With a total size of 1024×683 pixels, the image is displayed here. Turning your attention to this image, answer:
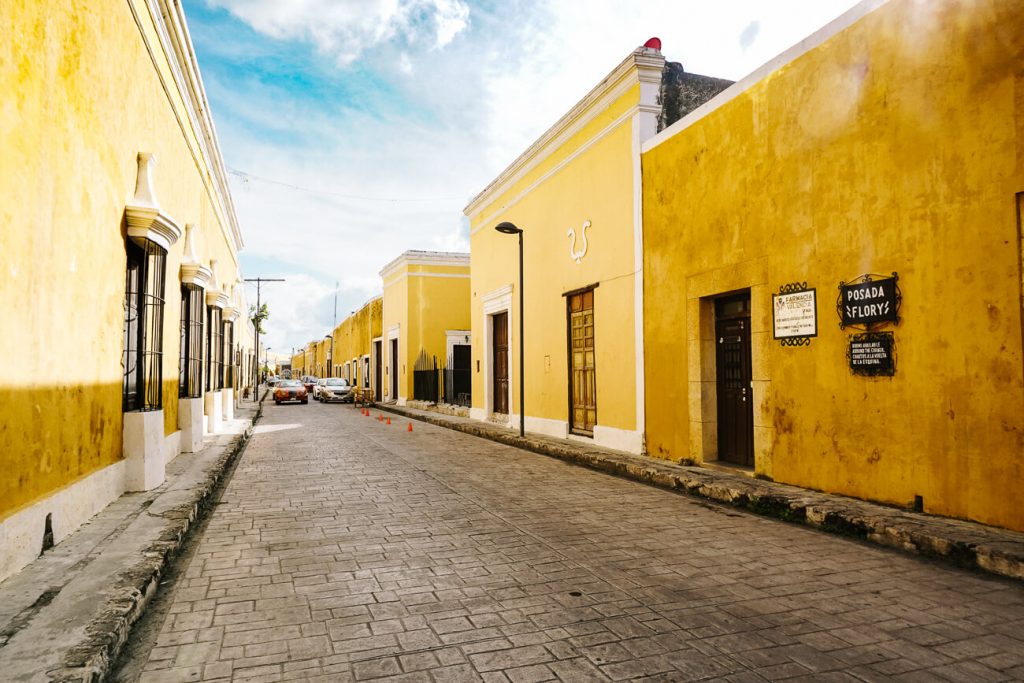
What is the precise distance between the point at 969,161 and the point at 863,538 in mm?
3263

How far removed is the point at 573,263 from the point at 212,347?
8.21 m

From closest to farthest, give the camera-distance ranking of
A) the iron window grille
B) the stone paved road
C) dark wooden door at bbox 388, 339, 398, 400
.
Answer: the stone paved road → the iron window grille → dark wooden door at bbox 388, 339, 398, 400

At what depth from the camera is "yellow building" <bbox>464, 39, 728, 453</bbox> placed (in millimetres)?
10836

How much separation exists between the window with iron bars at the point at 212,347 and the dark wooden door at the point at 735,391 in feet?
34.4

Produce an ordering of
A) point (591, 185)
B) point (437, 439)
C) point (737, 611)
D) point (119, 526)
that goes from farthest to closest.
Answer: point (437, 439), point (591, 185), point (119, 526), point (737, 611)

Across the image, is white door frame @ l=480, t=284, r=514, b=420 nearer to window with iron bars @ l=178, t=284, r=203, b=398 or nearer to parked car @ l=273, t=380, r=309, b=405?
window with iron bars @ l=178, t=284, r=203, b=398

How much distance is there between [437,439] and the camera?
1474 cm

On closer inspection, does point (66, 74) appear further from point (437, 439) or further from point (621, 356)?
point (437, 439)

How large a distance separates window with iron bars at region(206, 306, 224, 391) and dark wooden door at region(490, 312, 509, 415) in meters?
7.00

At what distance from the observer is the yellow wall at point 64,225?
4184 millimetres

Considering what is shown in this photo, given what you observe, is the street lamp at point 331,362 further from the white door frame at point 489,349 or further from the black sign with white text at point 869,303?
the black sign with white text at point 869,303

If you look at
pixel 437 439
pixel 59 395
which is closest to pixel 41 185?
pixel 59 395

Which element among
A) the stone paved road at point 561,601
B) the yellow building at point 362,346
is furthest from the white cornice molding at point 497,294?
the yellow building at point 362,346

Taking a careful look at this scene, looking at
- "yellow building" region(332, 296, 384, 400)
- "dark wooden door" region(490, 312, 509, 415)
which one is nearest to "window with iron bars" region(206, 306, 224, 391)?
"dark wooden door" region(490, 312, 509, 415)
